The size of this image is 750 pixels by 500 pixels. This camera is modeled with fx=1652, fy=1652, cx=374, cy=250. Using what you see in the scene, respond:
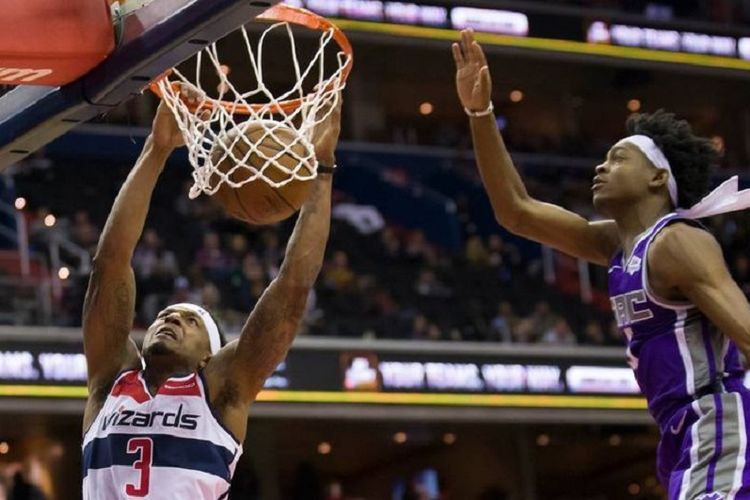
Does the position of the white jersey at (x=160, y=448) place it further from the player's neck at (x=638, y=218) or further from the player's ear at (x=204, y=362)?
the player's neck at (x=638, y=218)

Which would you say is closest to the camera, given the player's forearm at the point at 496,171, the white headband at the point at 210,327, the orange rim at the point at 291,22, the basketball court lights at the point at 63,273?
the white headband at the point at 210,327

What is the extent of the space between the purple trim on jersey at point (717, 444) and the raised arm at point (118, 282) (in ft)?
5.40

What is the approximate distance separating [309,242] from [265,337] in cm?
29

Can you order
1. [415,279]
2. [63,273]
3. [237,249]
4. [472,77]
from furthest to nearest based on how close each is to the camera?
[415,279] < [237,249] < [63,273] < [472,77]

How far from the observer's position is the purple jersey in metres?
4.16

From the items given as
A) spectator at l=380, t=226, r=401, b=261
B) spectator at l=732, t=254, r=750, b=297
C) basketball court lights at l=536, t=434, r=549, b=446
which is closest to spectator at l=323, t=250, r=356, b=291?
spectator at l=380, t=226, r=401, b=261

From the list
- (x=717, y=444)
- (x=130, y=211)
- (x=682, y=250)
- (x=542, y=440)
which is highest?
(x=542, y=440)

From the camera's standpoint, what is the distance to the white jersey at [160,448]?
14.3 feet

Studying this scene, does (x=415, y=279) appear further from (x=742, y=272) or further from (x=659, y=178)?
(x=659, y=178)

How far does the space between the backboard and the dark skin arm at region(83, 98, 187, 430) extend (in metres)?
0.38

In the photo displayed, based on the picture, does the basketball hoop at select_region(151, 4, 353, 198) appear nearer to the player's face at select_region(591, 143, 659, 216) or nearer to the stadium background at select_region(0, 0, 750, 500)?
the player's face at select_region(591, 143, 659, 216)

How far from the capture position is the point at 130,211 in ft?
15.8

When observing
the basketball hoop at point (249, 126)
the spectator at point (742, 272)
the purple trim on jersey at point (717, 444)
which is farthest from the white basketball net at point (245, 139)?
the spectator at point (742, 272)

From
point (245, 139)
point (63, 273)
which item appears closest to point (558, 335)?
point (63, 273)
